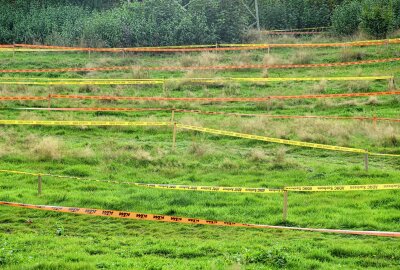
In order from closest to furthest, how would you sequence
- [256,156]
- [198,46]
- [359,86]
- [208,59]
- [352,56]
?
[256,156], [359,86], [352,56], [208,59], [198,46]

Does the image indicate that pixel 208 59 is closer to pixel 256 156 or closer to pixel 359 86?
pixel 359 86

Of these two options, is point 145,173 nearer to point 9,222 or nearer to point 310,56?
point 9,222

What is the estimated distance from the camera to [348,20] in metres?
38.0

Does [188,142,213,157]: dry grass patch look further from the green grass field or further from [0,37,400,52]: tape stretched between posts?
[0,37,400,52]: tape stretched between posts

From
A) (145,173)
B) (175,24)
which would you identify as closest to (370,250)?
(145,173)

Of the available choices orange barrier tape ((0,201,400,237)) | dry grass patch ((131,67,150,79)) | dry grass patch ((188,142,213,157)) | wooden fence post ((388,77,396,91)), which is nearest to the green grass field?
dry grass patch ((188,142,213,157))

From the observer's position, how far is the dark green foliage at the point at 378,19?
115 ft

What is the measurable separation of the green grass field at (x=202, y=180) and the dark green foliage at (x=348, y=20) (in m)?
8.35

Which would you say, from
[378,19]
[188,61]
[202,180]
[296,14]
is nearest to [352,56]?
[378,19]

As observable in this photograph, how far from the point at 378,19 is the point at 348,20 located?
2965mm

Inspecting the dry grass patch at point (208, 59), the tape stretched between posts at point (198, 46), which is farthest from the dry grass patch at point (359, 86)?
the dry grass patch at point (208, 59)

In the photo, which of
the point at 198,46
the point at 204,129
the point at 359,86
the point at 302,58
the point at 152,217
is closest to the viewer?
the point at 152,217

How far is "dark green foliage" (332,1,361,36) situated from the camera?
124 ft

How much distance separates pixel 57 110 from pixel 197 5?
57.3 ft
